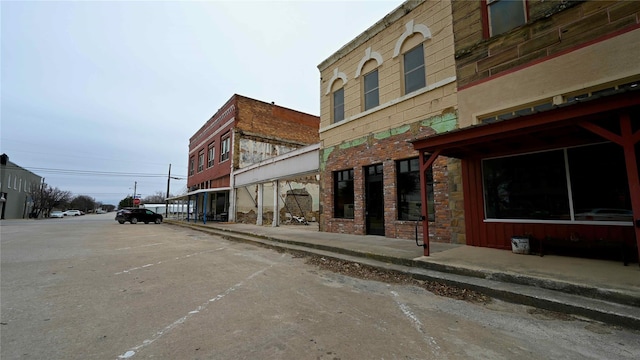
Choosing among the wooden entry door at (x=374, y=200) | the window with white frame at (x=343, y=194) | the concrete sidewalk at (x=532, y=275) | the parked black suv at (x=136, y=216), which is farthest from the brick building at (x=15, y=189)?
the concrete sidewalk at (x=532, y=275)

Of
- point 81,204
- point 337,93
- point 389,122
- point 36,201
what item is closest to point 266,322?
point 389,122

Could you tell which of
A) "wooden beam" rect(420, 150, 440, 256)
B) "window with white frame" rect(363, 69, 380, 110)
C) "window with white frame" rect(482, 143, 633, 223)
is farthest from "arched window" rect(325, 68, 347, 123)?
"window with white frame" rect(482, 143, 633, 223)

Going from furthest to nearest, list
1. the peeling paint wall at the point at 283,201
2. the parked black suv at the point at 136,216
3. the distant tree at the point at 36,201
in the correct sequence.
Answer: the distant tree at the point at 36,201 < the parked black suv at the point at 136,216 < the peeling paint wall at the point at 283,201

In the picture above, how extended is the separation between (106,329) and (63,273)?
4171 mm

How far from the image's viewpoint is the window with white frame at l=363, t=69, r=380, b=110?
1184 cm

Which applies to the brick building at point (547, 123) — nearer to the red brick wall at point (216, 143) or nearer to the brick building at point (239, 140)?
the brick building at point (239, 140)

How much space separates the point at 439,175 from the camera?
29.6 feet

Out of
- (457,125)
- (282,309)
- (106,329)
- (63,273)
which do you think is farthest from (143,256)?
(457,125)

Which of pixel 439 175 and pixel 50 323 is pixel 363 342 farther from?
pixel 439 175

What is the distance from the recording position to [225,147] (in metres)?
25.4

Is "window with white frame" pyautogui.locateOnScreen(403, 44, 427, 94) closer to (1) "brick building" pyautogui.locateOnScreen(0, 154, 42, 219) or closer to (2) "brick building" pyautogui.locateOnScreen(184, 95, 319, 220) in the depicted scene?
(2) "brick building" pyautogui.locateOnScreen(184, 95, 319, 220)

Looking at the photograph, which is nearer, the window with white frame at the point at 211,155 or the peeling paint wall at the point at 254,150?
the peeling paint wall at the point at 254,150

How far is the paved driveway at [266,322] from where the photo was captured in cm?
294

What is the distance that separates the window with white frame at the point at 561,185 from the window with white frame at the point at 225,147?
Result: 2086cm
